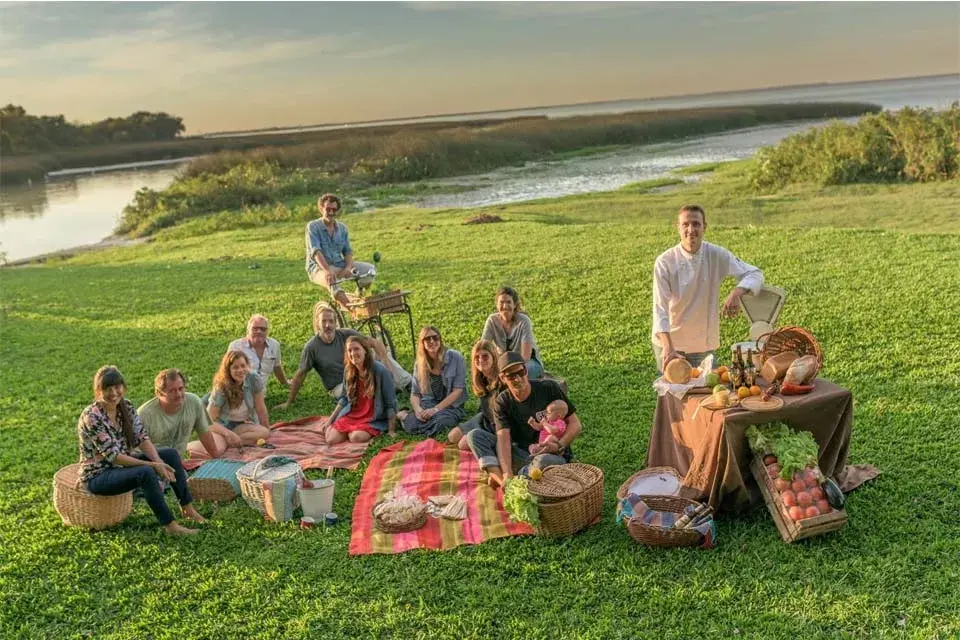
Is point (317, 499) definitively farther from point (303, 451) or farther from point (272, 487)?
point (303, 451)

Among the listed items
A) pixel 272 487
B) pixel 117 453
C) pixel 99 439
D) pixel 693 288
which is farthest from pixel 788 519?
pixel 99 439

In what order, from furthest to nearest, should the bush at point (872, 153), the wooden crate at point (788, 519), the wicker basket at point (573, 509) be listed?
the bush at point (872, 153), the wicker basket at point (573, 509), the wooden crate at point (788, 519)

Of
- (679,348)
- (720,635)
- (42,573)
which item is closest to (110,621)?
(42,573)

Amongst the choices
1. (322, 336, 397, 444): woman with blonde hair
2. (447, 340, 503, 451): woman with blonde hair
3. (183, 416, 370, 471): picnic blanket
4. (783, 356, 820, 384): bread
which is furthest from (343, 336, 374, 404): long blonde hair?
(783, 356, 820, 384): bread

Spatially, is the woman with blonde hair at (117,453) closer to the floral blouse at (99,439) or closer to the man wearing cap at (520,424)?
A: the floral blouse at (99,439)

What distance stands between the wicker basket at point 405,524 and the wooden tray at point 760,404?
2.54 meters

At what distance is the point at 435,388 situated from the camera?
337 inches

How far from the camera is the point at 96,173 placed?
77750 mm

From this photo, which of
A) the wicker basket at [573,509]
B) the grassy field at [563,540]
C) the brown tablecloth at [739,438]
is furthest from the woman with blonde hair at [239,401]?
the brown tablecloth at [739,438]

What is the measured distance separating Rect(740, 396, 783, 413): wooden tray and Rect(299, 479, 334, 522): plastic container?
3.25m

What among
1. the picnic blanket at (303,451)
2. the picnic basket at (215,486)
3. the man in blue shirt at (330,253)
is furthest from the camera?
the man in blue shirt at (330,253)

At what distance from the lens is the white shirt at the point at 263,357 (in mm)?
9219

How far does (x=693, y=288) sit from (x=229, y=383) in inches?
190

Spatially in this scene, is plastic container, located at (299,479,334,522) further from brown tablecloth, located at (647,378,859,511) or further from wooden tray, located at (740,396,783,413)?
wooden tray, located at (740,396,783,413)
